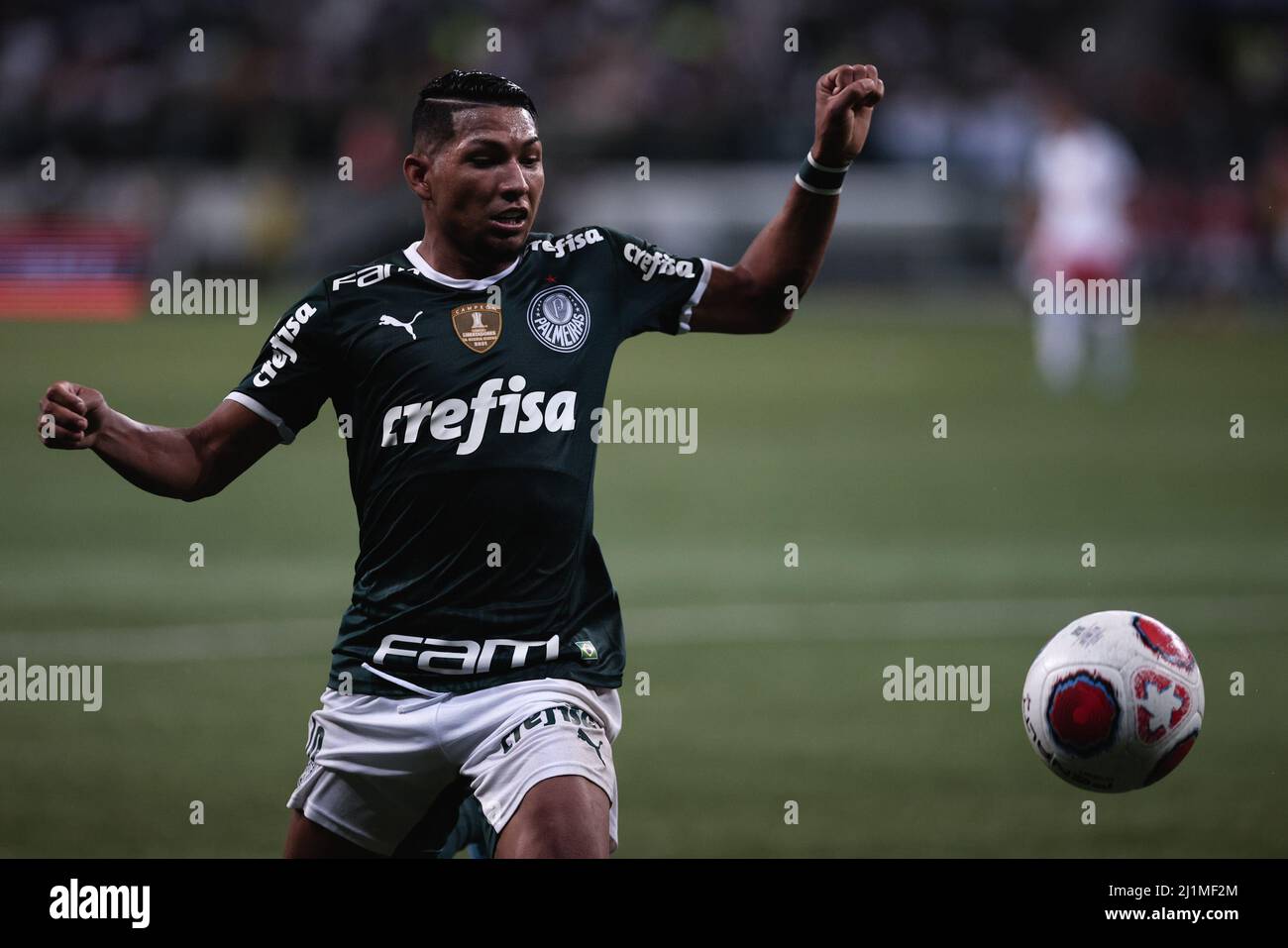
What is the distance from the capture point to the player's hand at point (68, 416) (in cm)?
491

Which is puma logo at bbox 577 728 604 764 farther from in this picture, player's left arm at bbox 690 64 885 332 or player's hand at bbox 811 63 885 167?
player's hand at bbox 811 63 885 167

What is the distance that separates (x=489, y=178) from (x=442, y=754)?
5.03ft

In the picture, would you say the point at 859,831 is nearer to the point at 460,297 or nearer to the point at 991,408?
the point at 460,297

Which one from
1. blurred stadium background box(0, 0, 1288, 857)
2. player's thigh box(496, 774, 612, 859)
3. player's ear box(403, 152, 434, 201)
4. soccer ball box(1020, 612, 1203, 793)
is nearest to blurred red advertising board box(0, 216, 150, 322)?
blurred stadium background box(0, 0, 1288, 857)

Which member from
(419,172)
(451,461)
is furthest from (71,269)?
(451,461)

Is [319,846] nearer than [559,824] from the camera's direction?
No

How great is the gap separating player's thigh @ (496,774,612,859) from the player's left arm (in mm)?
1497

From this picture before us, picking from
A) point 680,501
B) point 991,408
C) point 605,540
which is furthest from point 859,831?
point 991,408

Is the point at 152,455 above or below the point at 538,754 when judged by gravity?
above

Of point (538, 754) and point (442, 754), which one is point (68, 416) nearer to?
point (442, 754)

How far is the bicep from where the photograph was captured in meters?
5.18

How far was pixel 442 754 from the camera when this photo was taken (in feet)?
16.2

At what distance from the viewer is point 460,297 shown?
5.24m
